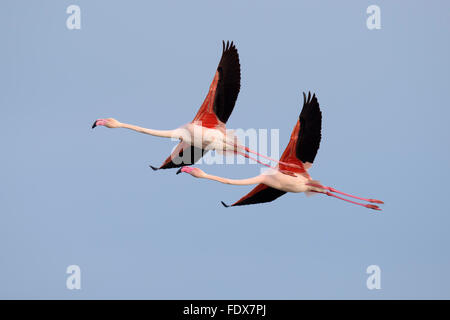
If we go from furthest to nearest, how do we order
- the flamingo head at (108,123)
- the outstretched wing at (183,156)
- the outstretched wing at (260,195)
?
the outstretched wing at (183,156) → the outstretched wing at (260,195) → the flamingo head at (108,123)

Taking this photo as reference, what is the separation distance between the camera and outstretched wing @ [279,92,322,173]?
30750 mm

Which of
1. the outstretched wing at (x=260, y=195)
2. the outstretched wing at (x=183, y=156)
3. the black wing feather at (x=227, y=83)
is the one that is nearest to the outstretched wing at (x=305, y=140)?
the outstretched wing at (x=260, y=195)

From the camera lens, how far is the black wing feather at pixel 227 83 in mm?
32531

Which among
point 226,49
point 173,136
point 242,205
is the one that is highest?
point 226,49

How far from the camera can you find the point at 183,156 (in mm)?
35312

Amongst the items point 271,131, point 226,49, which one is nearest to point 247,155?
point 271,131

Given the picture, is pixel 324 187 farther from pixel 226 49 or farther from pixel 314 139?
pixel 226 49

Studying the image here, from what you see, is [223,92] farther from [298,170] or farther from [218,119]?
[298,170]

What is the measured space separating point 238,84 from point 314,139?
302cm

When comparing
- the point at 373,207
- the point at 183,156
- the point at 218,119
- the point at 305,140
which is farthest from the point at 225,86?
the point at 373,207

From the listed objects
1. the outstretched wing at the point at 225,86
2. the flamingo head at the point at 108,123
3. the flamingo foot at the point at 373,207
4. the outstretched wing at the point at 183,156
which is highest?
the outstretched wing at the point at 225,86

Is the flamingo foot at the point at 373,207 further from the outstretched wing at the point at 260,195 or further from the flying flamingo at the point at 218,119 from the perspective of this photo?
the flying flamingo at the point at 218,119

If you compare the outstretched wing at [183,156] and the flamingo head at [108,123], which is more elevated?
the flamingo head at [108,123]

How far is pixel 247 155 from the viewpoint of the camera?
32938 millimetres
